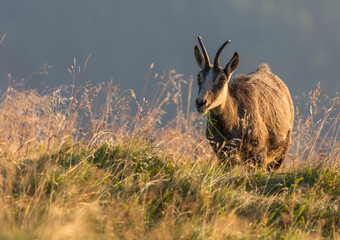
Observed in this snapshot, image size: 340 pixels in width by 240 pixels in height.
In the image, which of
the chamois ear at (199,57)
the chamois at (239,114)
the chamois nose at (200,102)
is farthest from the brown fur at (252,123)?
the chamois ear at (199,57)

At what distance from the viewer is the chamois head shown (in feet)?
24.1

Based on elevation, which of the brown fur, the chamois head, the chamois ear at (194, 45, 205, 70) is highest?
the chamois ear at (194, 45, 205, 70)

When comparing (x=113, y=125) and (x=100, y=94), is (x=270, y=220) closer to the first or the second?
(x=113, y=125)

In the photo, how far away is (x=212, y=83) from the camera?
768cm

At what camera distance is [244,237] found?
424cm

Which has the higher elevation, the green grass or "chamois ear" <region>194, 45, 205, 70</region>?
"chamois ear" <region>194, 45, 205, 70</region>

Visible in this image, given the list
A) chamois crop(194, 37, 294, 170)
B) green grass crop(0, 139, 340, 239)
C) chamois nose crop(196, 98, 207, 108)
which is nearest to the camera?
green grass crop(0, 139, 340, 239)

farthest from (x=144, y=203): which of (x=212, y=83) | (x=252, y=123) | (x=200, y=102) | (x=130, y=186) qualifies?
(x=252, y=123)

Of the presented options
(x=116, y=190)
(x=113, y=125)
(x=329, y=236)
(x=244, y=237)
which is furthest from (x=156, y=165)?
(x=329, y=236)

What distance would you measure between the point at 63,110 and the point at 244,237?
4002 millimetres

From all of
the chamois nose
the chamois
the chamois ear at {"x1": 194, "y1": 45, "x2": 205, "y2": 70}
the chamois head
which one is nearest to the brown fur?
the chamois

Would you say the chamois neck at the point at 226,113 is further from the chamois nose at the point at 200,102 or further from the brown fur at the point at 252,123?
the chamois nose at the point at 200,102

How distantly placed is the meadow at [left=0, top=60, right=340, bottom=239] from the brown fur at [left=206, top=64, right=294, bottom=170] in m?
0.73

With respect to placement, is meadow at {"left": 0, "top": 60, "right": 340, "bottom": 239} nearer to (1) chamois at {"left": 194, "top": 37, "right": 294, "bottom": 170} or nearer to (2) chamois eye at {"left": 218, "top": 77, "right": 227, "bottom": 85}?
(1) chamois at {"left": 194, "top": 37, "right": 294, "bottom": 170}
